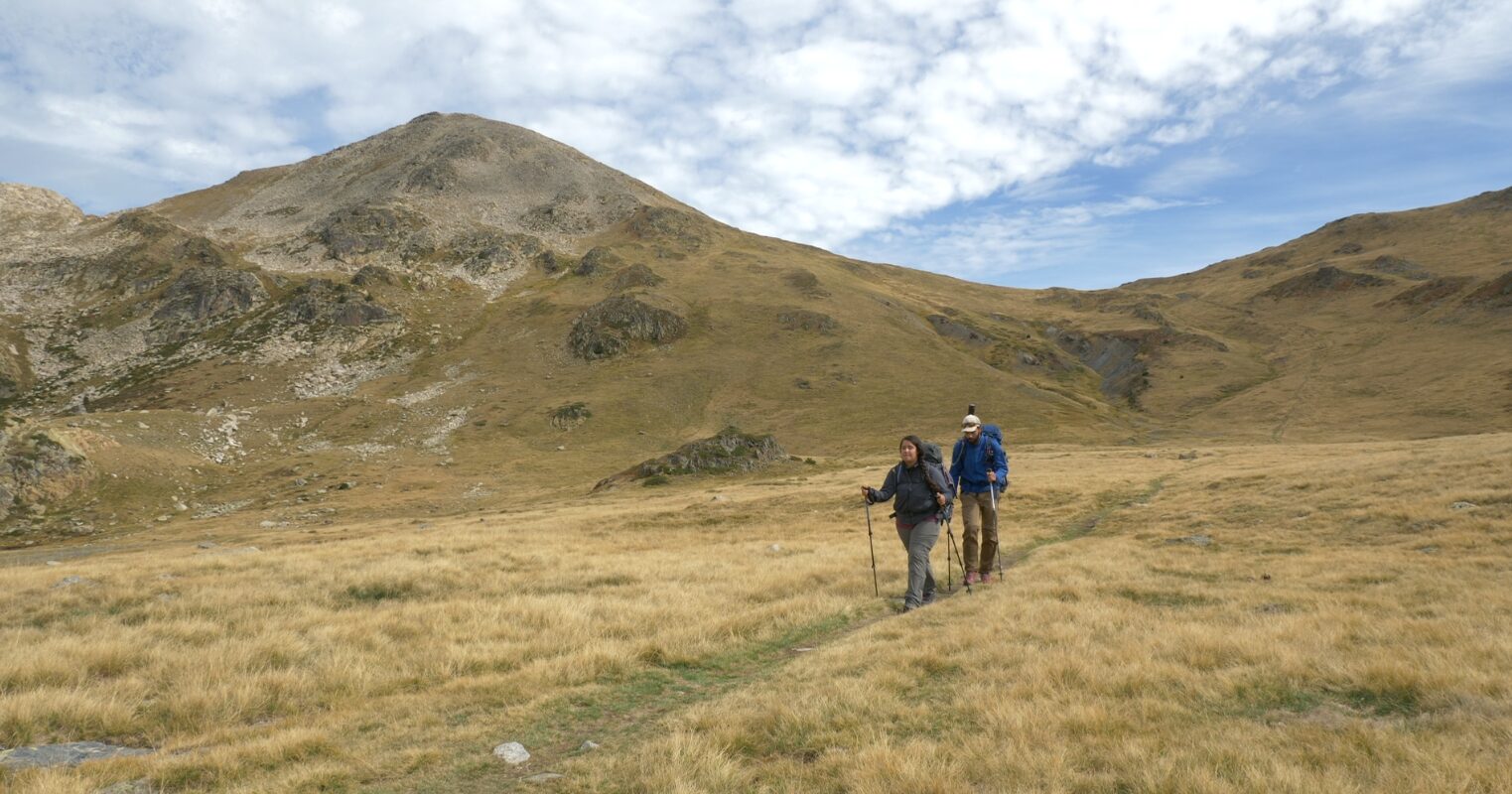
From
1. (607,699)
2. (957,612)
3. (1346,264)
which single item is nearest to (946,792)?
(607,699)

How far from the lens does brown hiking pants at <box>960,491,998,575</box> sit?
15.6 metres

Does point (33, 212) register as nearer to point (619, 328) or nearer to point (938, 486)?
point (619, 328)

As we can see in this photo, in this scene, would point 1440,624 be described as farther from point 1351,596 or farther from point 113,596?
point 113,596

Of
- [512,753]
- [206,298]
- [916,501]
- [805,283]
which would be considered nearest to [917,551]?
[916,501]

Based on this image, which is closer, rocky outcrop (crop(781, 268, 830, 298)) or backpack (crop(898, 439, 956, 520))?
backpack (crop(898, 439, 956, 520))

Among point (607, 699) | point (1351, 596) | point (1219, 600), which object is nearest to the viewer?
point (607, 699)

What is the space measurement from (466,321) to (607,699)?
122 meters

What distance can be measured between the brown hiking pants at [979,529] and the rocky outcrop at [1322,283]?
192m

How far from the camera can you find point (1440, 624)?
8664 millimetres

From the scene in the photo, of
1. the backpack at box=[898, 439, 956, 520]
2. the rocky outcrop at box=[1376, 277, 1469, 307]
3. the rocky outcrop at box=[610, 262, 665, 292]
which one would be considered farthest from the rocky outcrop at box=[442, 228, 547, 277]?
the rocky outcrop at box=[1376, 277, 1469, 307]

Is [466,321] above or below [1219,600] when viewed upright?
above

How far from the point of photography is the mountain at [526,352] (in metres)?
66.8

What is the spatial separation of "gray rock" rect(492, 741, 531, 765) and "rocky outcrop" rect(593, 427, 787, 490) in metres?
49.0

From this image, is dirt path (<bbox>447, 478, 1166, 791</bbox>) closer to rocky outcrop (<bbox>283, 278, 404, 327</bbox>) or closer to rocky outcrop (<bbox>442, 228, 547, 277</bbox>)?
rocky outcrop (<bbox>283, 278, 404, 327</bbox>)
